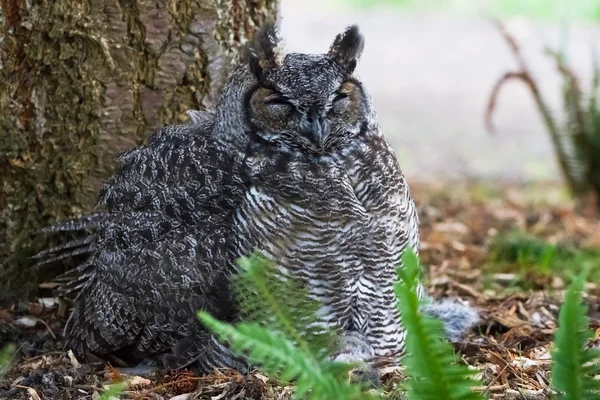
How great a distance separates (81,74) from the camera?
4754mm

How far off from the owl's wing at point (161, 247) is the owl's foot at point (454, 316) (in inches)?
49.0

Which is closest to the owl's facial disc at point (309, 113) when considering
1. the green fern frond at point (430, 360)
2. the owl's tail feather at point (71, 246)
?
the owl's tail feather at point (71, 246)

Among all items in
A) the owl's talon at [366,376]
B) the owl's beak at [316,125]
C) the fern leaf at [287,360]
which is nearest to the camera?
the fern leaf at [287,360]

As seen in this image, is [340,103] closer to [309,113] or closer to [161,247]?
[309,113]

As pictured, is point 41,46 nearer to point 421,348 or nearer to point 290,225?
point 290,225

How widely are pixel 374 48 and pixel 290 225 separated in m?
12.2

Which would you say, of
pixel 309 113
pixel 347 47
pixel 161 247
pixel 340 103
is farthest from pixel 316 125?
pixel 161 247

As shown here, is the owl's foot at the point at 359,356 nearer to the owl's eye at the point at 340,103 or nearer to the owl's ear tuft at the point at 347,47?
the owl's eye at the point at 340,103

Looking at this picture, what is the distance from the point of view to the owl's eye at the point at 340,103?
3920 mm

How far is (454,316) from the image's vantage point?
4707 millimetres

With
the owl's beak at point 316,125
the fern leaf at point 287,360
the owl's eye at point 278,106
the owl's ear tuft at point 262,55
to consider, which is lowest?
the fern leaf at point 287,360

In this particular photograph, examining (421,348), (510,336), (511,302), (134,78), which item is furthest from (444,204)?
(421,348)

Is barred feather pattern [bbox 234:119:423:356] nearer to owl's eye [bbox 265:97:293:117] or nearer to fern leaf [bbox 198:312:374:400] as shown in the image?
owl's eye [bbox 265:97:293:117]

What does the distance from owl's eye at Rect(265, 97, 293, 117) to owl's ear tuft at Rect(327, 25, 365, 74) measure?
319mm
